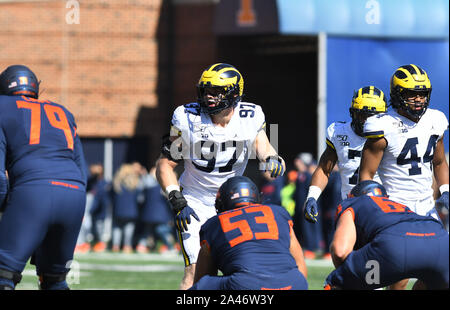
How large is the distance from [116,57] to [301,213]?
7.87 metres

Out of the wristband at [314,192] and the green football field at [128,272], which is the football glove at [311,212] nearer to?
the wristband at [314,192]

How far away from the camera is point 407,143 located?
20.8ft

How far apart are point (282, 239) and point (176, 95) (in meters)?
15.6

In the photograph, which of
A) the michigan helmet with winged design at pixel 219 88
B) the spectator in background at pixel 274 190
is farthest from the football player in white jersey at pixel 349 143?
the spectator in background at pixel 274 190

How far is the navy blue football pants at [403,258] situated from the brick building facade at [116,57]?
49.8 ft

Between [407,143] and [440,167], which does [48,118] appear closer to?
[407,143]

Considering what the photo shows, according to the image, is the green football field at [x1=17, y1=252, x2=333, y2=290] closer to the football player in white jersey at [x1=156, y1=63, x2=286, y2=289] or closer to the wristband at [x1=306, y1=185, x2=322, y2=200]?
the wristband at [x1=306, y1=185, x2=322, y2=200]

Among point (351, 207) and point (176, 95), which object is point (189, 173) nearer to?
point (351, 207)

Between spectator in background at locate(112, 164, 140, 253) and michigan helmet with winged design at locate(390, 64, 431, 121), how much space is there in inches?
387

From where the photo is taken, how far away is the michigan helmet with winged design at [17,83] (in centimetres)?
586

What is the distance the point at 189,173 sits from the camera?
652 cm

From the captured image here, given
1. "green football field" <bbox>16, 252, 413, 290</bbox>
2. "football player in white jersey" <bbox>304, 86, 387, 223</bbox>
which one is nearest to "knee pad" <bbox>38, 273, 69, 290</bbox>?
"football player in white jersey" <bbox>304, 86, 387, 223</bbox>
